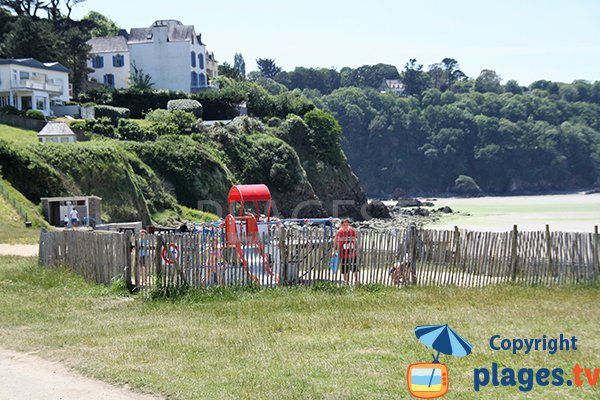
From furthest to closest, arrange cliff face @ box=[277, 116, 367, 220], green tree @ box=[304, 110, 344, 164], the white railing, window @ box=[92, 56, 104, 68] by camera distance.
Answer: window @ box=[92, 56, 104, 68], green tree @ box=[304, 110, 344, 164], cliff face @ box=[277, 116, 367, 220], the white railing

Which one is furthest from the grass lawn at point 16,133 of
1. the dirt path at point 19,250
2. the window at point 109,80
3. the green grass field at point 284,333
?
the window at point 109,80

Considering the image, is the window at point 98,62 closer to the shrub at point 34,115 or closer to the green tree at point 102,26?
the green tree at point 102,26

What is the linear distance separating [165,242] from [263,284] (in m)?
2.46

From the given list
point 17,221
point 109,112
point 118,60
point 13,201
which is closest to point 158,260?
point 17,221

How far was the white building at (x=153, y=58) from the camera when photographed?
98.8m

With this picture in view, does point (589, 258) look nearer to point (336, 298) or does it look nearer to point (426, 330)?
point (336, 298)

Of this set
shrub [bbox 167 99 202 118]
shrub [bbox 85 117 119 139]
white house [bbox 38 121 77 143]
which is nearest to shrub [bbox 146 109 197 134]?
shrub [bbox 167 99 202 118]

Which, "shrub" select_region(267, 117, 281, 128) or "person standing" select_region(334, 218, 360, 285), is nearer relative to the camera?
"person standing" select_region(334, 218, 360, 285)

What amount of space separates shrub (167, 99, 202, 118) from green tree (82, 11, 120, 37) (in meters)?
38.4

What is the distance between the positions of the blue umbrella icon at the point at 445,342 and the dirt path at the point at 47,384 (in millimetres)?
3902

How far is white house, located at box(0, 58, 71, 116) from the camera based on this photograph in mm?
70750

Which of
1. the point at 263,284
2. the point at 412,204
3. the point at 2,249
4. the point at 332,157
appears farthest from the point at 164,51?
the point at 263,284

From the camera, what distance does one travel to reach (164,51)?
9938 centimetres

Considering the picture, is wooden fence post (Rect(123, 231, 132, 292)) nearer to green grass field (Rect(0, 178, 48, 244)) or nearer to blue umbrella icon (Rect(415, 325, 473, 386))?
blue umbrella icon (Rect(415, 325, 473, 386))
